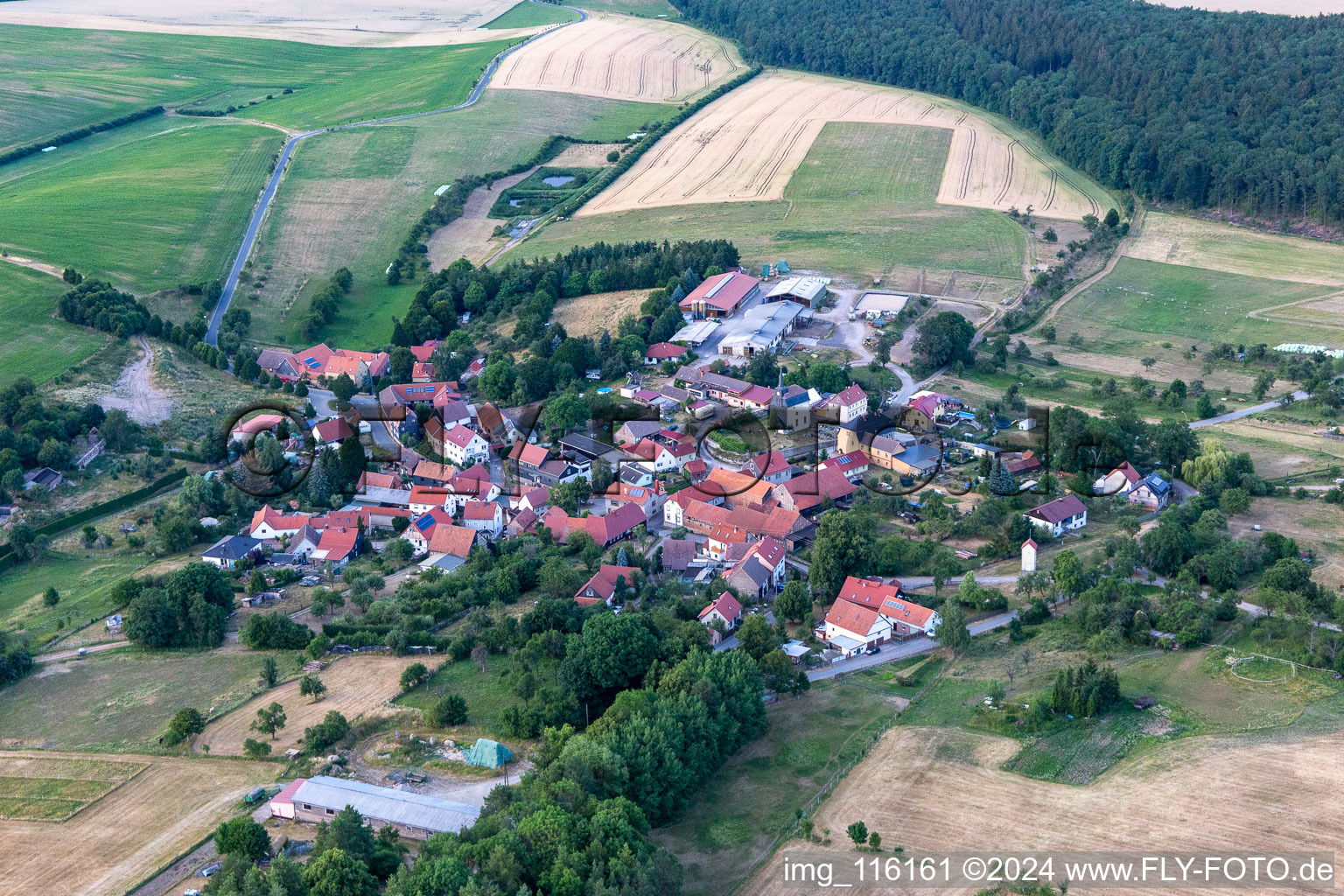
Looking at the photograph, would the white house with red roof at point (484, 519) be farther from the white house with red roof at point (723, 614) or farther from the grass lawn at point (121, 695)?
the white house with red roof at point (723, 614)

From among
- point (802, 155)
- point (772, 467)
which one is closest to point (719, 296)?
point (772, 467)

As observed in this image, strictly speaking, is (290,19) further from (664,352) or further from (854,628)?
(854,628)

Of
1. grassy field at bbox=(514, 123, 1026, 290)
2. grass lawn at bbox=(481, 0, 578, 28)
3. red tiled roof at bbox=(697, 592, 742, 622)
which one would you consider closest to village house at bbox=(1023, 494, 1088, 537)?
red tiled roof at bbox=(697, 592, 742, 622)

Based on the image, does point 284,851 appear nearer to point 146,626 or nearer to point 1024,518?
point 146,626

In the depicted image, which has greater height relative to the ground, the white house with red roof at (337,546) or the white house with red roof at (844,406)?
the white house with red roof at (844,406)

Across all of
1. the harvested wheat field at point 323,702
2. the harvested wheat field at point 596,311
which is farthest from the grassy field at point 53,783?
the harvested wheat field at point 596,311
